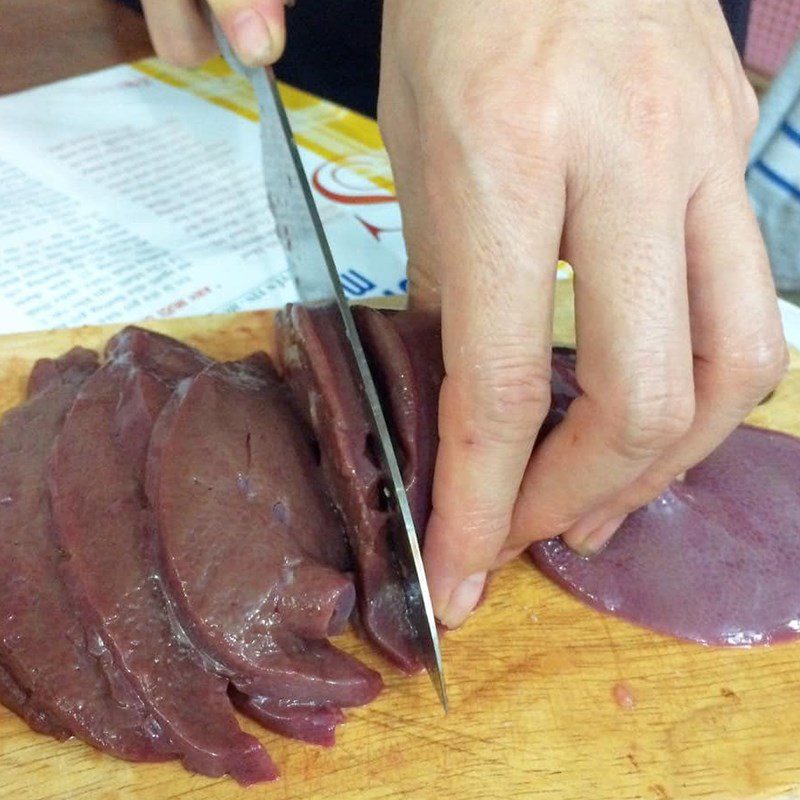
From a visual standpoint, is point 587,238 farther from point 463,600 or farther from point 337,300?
point 463,600

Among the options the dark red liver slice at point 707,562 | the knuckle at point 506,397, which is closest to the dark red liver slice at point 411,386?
the knuckle at point 506,397

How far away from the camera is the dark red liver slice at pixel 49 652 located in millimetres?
1739

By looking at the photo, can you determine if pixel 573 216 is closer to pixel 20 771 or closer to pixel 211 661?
pixel 211 661

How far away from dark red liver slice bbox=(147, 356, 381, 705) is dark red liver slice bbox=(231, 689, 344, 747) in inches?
1.1

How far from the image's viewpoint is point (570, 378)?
225 cm

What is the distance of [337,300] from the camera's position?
6.29 feet

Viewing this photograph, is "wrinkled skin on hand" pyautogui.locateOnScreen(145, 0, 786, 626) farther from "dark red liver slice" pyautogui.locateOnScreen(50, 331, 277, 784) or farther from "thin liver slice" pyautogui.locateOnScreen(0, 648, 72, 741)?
"thin liver slice" pyautogui.locateOnScreen(0, 648, 72, 741)

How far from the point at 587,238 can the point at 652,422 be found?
37cm

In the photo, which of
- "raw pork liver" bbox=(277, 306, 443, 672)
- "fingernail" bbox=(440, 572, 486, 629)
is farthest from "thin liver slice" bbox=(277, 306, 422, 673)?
"fingernail" bbox=(440, 572, 486, 629)

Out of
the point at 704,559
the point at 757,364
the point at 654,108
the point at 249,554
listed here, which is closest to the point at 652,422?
the point at 757,364

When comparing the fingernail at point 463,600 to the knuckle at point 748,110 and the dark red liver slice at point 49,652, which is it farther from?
the knuckle at point 748,110

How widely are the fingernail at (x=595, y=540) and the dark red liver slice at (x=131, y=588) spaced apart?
89cm

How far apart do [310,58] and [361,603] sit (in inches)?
135

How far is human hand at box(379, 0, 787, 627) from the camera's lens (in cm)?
156
